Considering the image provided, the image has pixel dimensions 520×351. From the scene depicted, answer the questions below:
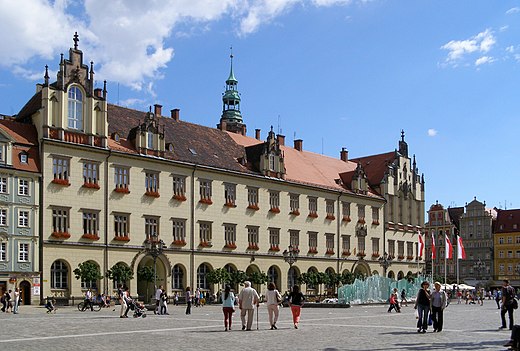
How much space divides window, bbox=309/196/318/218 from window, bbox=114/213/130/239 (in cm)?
2376

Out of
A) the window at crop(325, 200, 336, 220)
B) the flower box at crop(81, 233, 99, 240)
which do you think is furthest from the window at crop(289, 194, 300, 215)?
the flower box at crop(81, 233, 99, 240)

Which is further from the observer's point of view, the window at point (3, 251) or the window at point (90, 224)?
the window at point (90, 224)

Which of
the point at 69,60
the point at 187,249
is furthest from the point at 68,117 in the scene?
the point at 187,249

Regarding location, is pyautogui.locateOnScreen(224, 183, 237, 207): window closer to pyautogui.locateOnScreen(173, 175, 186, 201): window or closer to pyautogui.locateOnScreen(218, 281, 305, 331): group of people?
pyautogui.locateOnScreen(173, 175, 186, 201): window

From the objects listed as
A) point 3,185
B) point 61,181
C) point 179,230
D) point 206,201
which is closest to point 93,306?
point 61,181

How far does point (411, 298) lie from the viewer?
72.2 meters

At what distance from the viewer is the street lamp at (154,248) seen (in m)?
59.2

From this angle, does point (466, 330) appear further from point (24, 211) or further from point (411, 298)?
point (411, 298)

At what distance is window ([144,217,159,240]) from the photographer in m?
61.9

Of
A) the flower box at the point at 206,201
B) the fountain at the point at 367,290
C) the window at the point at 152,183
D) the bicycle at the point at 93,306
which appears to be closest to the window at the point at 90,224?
the window at the point at 152,183

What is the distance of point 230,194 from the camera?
69688mm

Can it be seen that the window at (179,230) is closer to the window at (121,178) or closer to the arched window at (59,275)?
the window at (121,178)

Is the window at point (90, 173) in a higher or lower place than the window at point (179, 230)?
higher

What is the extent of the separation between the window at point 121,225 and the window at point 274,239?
17.3 meters
